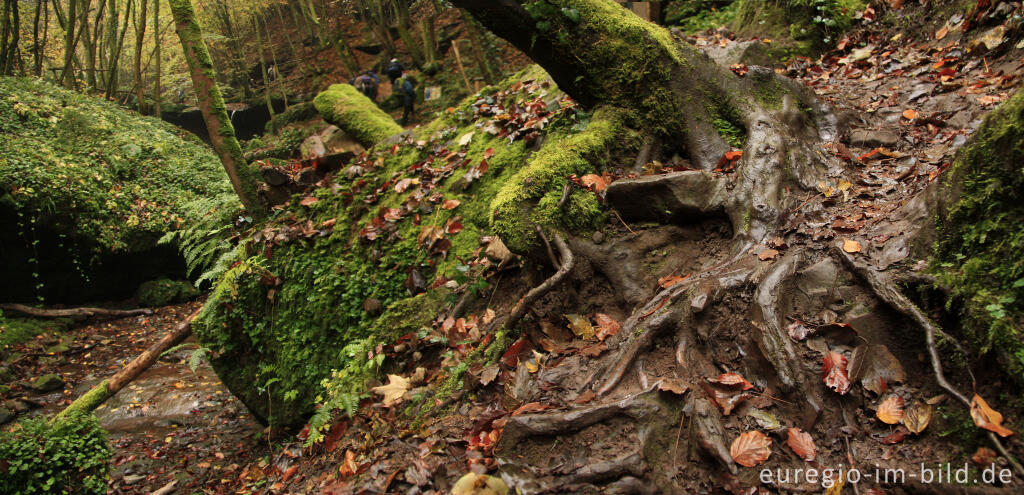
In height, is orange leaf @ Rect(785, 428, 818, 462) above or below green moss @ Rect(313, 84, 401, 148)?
below

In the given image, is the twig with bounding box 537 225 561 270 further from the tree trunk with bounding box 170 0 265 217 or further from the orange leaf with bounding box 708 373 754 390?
the tree trunk with bounding box 170 0 265 217

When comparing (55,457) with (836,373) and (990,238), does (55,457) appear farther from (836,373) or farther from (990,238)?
(990,238)

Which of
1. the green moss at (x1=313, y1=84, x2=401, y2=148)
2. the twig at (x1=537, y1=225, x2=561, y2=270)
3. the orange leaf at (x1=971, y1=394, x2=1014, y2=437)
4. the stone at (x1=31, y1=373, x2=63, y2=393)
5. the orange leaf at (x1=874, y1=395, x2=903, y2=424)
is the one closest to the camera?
the orange leaf at (x1=971, y1=394, x2=1014, y2=437)

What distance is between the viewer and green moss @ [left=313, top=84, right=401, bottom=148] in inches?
318

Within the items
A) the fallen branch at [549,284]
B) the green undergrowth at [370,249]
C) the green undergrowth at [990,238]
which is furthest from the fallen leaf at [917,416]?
the green undergrowth at [370,249]

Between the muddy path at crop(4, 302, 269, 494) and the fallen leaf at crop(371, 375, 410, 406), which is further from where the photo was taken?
the muddy path at crop(4, 302, 269, 494)

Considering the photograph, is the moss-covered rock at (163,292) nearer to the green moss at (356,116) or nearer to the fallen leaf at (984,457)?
the green moss at (356,116)

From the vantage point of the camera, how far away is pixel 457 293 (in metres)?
4.11

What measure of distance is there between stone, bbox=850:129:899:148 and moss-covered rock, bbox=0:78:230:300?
873 centimetres

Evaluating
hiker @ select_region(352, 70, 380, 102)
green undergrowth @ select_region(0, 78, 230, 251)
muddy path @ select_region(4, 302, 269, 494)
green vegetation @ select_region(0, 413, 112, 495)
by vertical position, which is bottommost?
muddy path @ select_region(4, 302, 269, 494)

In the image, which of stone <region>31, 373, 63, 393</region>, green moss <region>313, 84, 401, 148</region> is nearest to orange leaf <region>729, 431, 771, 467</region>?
green moss <region>313, 84, 401, 148</region>

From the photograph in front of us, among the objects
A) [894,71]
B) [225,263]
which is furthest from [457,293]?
[894,71]

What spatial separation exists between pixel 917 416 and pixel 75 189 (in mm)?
13575

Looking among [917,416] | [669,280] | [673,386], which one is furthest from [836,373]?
[669,280]
